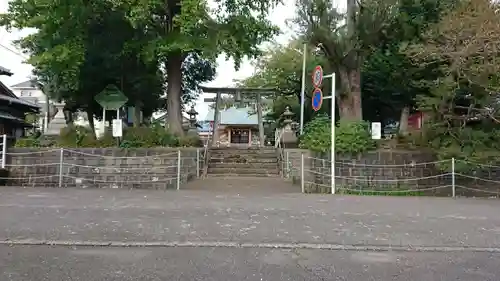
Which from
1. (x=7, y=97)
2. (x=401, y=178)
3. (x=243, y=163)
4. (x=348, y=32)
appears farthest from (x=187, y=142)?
(x=7, y=97)

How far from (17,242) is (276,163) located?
44.3 feet

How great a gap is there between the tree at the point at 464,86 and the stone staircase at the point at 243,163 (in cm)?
633

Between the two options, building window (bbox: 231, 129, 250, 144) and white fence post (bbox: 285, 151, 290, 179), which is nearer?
white fence post (bbox: 285, 151, 290, 179)

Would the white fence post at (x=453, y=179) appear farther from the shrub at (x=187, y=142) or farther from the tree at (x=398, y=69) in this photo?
the shrub at (x=187, y=142)

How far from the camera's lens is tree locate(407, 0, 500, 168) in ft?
36.8

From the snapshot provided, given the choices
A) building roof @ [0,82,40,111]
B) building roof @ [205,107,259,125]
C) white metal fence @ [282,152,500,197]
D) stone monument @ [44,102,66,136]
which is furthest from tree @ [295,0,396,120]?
building roof @ [205,107,259,125]

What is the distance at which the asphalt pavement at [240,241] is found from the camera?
175 inches

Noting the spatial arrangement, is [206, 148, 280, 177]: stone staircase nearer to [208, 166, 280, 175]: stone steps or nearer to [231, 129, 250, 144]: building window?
[208, 166, 280, 175]: stone steps

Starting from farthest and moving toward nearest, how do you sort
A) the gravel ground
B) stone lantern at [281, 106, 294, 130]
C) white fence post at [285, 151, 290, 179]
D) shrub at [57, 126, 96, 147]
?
stone lantern at [281, 106, 294, 130] < white fence post at [285, 151, 290, 179] < shrub at [57, 126, 96, 147] < the gravel ground

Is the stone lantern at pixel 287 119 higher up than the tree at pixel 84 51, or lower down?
lower down

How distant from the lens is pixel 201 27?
14.8 m

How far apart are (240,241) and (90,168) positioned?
30.2 ft

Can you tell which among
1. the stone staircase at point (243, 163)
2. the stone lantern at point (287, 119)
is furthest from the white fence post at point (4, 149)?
the stone lantern at point (287, 119)

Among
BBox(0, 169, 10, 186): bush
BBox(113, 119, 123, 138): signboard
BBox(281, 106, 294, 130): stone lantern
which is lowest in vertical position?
BBox(0, 169, 10, 186): bush
